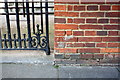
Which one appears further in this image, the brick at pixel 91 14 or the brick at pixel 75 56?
the brick at pixel 75 56

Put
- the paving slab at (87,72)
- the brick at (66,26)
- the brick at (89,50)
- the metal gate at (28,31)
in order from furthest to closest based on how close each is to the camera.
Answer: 1. the metal gate at (28,31)
2. the brick at (89,50)
3. the brick at (66,26)
4. the paving slab at (87,72)

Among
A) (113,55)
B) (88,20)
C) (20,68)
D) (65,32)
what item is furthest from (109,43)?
(20,68)

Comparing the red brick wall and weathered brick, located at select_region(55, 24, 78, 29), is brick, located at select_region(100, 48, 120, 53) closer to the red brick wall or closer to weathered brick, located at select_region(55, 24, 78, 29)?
the red brick wall

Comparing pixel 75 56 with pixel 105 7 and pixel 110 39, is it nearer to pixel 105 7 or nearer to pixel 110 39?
pixel 110 39

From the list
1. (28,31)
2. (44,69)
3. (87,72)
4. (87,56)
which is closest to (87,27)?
(87,56)

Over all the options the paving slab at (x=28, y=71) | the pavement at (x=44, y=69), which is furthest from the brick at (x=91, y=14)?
the paving slab at (x=28, y=71)

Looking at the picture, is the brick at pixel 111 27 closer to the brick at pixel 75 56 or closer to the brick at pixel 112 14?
the brick at pixel 112 14

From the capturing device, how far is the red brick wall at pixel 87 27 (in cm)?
289

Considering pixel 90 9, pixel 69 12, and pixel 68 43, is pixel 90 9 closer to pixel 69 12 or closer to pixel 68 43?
pixel 69 12

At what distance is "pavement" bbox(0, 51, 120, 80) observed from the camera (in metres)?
2.84

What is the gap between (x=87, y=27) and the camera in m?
2.97

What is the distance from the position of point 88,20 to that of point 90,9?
16 centimetres

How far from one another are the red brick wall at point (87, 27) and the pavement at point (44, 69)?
21 cm

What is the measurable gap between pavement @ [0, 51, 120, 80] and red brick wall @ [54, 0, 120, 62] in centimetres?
21
